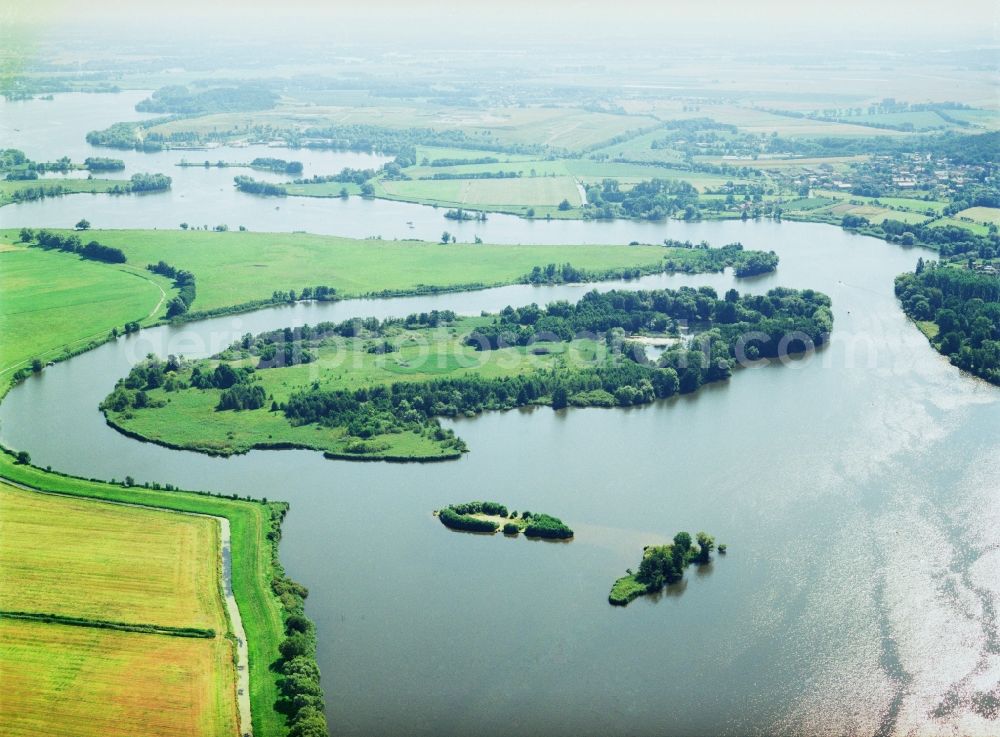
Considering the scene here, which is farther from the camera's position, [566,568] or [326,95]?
[326,95]

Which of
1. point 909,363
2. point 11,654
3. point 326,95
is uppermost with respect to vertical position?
point 326,95

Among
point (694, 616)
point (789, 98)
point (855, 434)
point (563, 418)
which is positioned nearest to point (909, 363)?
point (855, 434)

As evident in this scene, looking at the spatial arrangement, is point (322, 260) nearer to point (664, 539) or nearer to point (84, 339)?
point (84, 339)

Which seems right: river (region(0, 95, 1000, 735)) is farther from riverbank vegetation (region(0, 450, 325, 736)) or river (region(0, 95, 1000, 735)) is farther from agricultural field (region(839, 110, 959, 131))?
agricultural field (region(839, 110, 959, 131))

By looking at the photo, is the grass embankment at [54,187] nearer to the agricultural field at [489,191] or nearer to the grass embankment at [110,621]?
the agricultural field at [489,191]

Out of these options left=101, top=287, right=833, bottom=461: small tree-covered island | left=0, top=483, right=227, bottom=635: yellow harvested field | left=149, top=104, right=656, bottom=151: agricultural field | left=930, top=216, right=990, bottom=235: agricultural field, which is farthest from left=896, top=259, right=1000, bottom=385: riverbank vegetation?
left=149, top=104, right=656, bottom=151: agricultural field

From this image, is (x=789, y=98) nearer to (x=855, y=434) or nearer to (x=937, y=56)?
(x=937, y=56)

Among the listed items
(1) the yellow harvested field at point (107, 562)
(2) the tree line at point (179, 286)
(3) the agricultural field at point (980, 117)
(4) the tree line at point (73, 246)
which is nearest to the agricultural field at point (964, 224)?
(3) the agricultural field at point (980, 117)
